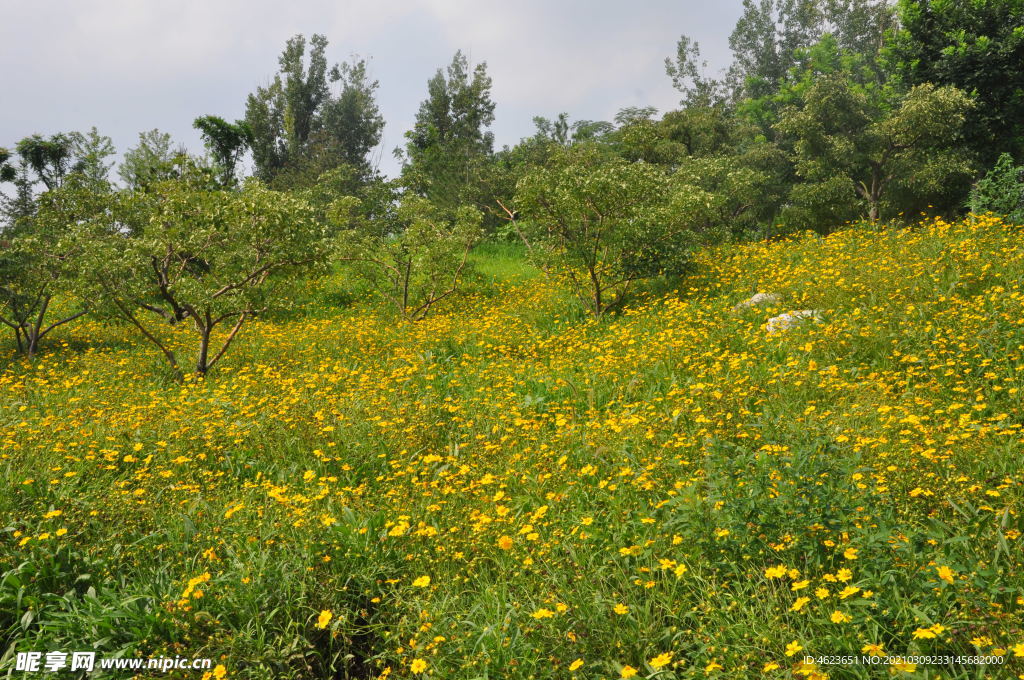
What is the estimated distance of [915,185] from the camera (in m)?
16.2

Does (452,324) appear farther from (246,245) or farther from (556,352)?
(246,245)

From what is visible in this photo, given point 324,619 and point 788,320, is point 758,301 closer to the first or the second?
point 788,320

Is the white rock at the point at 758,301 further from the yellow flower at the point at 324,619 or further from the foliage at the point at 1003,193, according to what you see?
the yellow flower at the point at 324,619

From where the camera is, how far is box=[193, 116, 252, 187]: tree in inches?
1186

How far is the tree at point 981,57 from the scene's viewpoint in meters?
16.2

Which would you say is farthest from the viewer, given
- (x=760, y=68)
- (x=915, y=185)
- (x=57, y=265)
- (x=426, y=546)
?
(x=760, y=68)

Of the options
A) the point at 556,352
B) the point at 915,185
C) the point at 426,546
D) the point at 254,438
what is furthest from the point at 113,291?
the point at 915,185

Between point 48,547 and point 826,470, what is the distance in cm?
482

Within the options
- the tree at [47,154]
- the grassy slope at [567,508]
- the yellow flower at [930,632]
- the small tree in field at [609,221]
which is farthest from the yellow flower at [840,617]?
the tree at [47,154]

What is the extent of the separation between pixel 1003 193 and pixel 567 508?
506 inches

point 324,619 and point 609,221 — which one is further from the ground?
point 609,221

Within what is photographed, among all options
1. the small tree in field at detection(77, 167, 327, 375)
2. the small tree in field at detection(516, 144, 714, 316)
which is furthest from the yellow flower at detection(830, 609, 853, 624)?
the small tree in field at detection(77, 167, 327, 375)

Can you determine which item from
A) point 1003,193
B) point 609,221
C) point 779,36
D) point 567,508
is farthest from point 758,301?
point 779,36

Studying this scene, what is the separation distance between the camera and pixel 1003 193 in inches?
458
